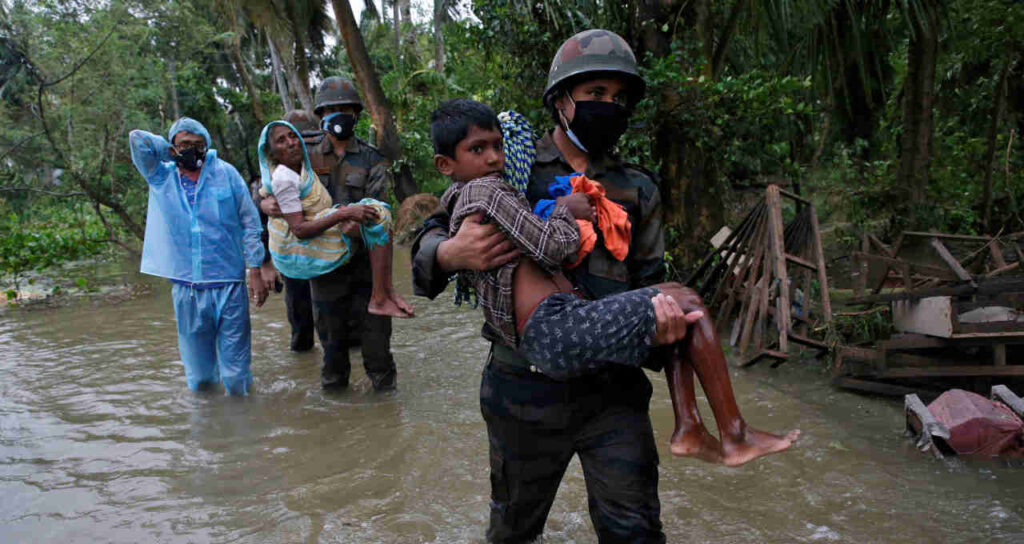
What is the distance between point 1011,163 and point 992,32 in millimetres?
3130

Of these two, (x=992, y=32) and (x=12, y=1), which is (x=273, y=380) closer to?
(x=992, y=32)

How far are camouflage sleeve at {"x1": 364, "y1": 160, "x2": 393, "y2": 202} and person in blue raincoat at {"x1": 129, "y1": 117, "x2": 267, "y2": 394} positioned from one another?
0.79 metres

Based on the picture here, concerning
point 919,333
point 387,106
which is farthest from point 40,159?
point 919,333

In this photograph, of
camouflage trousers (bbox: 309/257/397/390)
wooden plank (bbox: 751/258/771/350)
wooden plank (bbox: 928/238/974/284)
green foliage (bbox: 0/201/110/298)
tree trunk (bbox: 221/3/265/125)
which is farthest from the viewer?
tree trunk (bbox: 221/3/265/125)

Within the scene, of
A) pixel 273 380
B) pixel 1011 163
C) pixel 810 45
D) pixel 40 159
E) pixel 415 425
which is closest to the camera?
pixel 415 425

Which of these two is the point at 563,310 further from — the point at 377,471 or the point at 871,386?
the point at 871,386

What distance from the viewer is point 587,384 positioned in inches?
86.7

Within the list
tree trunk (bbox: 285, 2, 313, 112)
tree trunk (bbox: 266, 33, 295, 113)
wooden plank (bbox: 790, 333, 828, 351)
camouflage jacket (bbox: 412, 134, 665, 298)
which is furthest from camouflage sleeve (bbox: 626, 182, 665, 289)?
tree trunk (bbox: 266, 33, 295, 113)

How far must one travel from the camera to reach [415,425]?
462cm

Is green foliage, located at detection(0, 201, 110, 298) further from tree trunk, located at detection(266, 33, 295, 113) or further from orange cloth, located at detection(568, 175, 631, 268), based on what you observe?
tree trunk, located at detection(266, 33, 295, 113)

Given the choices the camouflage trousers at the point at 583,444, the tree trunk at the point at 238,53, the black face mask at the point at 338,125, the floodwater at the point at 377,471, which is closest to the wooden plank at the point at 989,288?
the floodwater at the point at 377,471

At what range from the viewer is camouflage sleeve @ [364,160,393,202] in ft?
16.1

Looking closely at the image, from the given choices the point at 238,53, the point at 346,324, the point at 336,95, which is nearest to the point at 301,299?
the point at 346,324

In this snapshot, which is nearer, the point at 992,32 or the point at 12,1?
the point at 992,32
